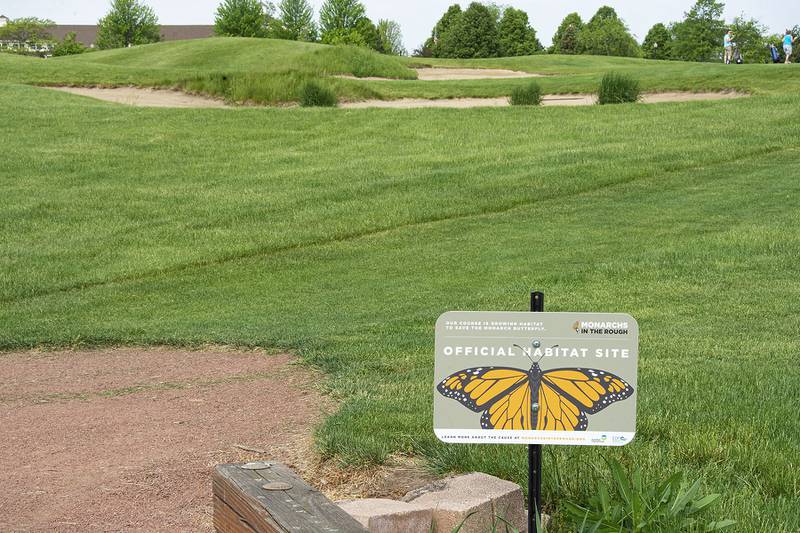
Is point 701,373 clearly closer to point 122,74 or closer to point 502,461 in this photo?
point 502,461

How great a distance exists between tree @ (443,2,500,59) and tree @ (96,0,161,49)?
85.8 feet

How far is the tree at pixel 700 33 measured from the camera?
8550 cm

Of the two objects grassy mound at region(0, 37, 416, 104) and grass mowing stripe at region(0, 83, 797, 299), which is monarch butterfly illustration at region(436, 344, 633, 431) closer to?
grass mowing stripe at region(0, 83, 797, 299)

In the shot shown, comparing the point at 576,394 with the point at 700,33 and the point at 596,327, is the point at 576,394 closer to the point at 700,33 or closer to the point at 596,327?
the point at 596,327

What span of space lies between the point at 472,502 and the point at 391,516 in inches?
12.6

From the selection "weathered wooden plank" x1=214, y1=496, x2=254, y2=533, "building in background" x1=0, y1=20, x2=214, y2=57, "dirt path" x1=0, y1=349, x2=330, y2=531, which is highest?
"building in background" x1=0, y1=20, x2=214, y2=57

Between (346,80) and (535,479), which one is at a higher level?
(346,80)

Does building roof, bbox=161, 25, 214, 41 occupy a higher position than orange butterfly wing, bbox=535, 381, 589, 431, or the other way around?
building roof, bbox=161, 25, 214, 41

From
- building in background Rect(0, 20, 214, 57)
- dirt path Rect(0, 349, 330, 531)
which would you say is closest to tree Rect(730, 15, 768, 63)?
building in background Rect(0, 20, 214, 57)

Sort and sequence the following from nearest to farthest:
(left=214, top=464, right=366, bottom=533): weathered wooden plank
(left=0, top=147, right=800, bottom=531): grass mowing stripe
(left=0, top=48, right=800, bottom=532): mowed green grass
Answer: (left=214, top=464, right=366, bottom=533): weathered wooden plank → (left=0, top=147, right=800, bottom=531): grass mowing stripe → (left=0, top=48, right=800, bottom=532): mowed green grass

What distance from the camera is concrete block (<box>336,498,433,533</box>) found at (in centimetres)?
340

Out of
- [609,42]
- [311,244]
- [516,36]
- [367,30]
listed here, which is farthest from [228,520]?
[609,42]

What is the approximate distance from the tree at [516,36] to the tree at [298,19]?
16.5m

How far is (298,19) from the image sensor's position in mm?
88625
